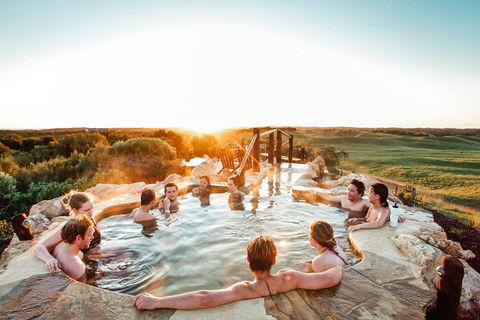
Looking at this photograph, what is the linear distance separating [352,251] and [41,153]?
1597cm

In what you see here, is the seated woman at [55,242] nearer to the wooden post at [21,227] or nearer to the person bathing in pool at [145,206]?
the wooden post at [21,227]

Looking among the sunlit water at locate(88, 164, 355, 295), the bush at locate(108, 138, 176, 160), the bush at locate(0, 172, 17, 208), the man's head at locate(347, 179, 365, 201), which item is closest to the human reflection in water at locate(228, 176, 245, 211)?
the sunlit water at locate(88, 164, 355, 295)

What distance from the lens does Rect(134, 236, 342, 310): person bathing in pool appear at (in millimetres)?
2209

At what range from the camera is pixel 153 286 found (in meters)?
3.22

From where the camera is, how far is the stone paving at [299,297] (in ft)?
7.02

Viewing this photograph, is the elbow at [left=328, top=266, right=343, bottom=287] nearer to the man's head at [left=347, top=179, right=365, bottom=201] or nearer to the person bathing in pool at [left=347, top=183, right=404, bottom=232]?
the person bathing in pool at [left=347, top=183, right=404, bottom=232]

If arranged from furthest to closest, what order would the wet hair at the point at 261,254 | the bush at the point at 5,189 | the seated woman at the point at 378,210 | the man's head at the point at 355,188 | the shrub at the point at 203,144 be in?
the shrub at the point at 203,144 → the bush at the point at 5,189 → the man's head at the point at 355,188 → the seated woman at the point at 378,210 → the wet hair at the point at 261,254

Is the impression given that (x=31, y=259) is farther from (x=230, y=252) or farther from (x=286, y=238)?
(x=286, y=238)

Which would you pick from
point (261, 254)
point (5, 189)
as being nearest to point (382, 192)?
point (261, 254)

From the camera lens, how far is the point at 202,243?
4.48m

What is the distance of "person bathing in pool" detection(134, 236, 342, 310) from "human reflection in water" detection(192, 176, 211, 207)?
4367 mm

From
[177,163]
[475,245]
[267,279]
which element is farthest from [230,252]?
[177,163]

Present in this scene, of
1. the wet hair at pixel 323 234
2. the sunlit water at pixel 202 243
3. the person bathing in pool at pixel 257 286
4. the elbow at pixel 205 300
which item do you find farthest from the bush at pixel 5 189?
the wet hair at pixel 323 234

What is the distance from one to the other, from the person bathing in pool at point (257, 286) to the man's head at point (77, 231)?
1.06 meters
